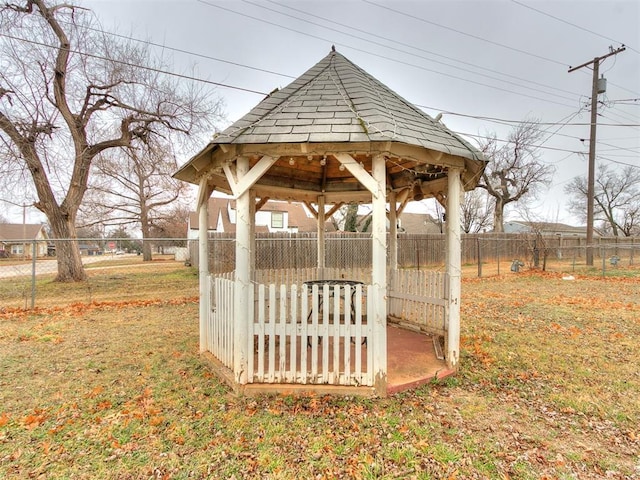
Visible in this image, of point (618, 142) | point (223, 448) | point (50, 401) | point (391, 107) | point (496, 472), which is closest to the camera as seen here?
point (496, 472)

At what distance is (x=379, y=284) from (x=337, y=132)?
1570mm

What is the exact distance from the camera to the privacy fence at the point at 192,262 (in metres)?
9.04

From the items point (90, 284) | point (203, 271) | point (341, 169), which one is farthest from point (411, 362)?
point (90, 284)

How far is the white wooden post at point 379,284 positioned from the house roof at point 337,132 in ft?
0.91

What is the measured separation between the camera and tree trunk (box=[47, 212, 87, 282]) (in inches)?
425

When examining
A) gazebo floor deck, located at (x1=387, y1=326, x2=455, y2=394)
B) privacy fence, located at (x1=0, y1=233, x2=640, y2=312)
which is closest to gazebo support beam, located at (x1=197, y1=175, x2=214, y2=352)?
privacy fence, located at (x1=0, y1=233, x2=640, y2=312)

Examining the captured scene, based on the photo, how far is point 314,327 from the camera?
3275 mm

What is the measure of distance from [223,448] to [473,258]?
20.0 metres

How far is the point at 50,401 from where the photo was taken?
327 centimetres

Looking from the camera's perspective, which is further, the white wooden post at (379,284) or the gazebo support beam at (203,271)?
the gazebo support beam at (203,271)

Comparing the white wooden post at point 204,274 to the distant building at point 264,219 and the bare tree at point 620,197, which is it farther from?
the bare tree at point 620,197

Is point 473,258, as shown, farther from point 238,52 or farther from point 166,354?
point 166,354

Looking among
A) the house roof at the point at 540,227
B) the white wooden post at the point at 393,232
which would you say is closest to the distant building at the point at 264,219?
the house roof at the point at 540,227

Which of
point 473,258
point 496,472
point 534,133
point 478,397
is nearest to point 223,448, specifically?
point 496,472
